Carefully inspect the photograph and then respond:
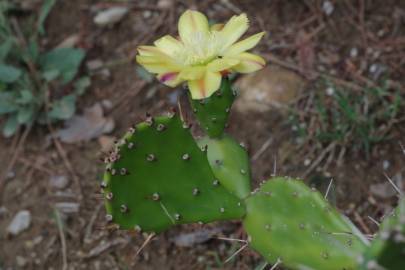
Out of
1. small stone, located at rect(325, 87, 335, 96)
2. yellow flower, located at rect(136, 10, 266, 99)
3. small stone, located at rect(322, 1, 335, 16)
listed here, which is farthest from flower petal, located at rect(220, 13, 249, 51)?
small stone, located at rect(322, 1, 335, 16)

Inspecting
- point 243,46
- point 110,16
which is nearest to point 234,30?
point 243,46

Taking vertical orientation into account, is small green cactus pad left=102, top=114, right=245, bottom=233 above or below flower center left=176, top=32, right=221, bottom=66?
below

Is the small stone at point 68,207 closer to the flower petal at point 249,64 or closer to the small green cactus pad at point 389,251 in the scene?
the flower petal at point 249,64

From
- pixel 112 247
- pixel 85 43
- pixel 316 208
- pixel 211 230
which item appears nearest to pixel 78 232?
pixel 112 247

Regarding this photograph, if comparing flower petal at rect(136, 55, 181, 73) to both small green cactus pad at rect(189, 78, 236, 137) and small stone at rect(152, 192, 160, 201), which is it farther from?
small stone at rect(152, 192, 160, 201)

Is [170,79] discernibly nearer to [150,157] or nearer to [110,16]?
[150,157]
